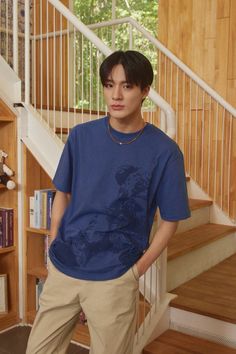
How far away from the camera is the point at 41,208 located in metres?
2.71

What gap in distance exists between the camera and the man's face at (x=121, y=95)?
1.32 meters

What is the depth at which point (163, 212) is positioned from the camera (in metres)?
1.41

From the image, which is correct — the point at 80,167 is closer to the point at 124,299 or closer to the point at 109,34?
the point at 124,299

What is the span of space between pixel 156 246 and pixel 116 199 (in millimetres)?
209

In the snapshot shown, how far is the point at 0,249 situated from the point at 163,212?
1.64 m

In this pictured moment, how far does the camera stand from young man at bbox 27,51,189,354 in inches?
52.7

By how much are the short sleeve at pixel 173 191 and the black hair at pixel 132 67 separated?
261 millimetres

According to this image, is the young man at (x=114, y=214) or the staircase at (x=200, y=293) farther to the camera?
the staircase at (x=200, y=293)

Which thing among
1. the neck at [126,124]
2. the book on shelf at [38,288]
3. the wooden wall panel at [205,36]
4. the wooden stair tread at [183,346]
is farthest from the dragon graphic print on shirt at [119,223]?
the wooden wall panel at [205,36]

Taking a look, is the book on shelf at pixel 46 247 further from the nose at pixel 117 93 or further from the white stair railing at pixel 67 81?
the nose at pixel 117 93

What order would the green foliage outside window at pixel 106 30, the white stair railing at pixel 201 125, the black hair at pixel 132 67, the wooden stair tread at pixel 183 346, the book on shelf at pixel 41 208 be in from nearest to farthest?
1. the black hair at pixel 132 67
2. the wooden stair tread at pixel 183 346
3. the book on shelf at pixel 41 208
4. the white stair railing at pixel 201 125
5. the green foliage outside window at pixel 106 30

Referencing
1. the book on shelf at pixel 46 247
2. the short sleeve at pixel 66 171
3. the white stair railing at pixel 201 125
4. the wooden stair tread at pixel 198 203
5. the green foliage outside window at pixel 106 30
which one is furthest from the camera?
the green foliage outside window at pixel 106 30

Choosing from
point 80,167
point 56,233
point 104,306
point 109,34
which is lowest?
point 104,306

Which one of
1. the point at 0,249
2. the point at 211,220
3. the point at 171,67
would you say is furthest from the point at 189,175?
the point at 0,249
